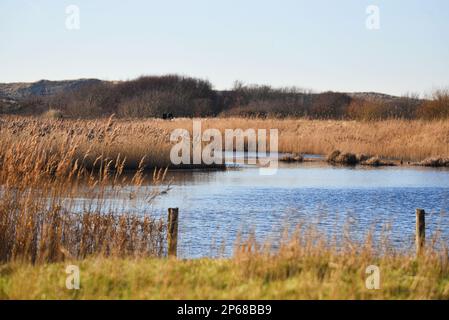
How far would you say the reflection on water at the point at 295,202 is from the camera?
12.1 m

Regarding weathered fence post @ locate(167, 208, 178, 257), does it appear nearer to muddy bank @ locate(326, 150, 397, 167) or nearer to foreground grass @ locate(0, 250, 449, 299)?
foreground grass @ locate(0, 250, 449, 299)

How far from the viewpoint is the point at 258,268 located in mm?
6996

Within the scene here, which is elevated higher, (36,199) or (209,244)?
(36,199)

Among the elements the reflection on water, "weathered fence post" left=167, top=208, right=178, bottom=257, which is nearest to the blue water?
the reflection on water

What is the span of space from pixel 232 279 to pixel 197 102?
59.1 metres

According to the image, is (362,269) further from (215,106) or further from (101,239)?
(215,106)

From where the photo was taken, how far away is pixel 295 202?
16453 millimetres

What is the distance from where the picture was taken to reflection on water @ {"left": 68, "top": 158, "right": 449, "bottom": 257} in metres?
12.1

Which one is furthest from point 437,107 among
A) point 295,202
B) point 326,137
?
point 295,202

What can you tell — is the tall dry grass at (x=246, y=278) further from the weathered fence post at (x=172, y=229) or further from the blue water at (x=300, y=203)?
the blue water at (x=300, y=203)

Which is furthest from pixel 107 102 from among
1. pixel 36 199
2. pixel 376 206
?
pixel 36 199

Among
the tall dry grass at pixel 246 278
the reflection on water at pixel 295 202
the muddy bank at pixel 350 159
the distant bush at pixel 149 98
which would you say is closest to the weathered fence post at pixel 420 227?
the reflection on water at pixel 295 202
